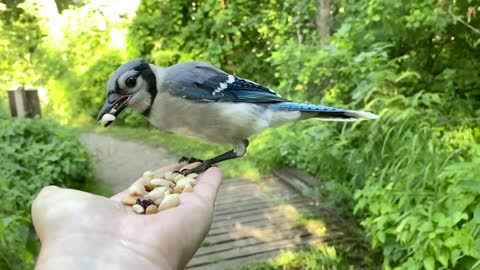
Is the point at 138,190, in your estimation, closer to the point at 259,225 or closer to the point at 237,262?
the point at 237,262

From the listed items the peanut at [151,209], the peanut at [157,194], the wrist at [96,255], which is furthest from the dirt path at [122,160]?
the wrist at [96,255]

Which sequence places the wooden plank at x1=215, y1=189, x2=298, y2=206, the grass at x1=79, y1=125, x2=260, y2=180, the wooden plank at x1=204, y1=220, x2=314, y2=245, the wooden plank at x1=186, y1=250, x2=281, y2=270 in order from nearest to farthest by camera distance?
the wooden plank at x1=186, y1=250, x2=281, y2=270, the wooden plank at x1=204, y1=220, x2=314, y2=245, the wooden plank at x1=215, y1=189, x2=298, y2=206, the grass at x1=79, y1=125, x2=260, y2=180

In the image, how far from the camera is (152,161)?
223 inches

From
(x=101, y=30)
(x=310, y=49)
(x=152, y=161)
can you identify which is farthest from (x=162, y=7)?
(x=310, y=49)

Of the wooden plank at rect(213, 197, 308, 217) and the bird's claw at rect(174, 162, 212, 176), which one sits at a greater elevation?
the bird's claw at rect(174, 162, 212, 176)

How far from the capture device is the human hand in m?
1.28

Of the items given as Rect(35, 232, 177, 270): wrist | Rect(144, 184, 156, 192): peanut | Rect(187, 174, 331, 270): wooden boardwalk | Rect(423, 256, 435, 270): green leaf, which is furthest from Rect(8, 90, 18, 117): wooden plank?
Rect(423, 256, 435, 270): green leaf

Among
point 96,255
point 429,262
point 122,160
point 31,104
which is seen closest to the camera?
point 96,255

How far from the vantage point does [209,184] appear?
5.64ft

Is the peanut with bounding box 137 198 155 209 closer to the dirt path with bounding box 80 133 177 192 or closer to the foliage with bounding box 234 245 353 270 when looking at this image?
the foliage with bounding box 234 245 353 270

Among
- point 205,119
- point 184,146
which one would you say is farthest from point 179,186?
point 184,146

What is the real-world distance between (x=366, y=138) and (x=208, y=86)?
1693 mm

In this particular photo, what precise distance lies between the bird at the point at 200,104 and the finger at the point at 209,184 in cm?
3

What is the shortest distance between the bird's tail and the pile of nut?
40 centimetres
